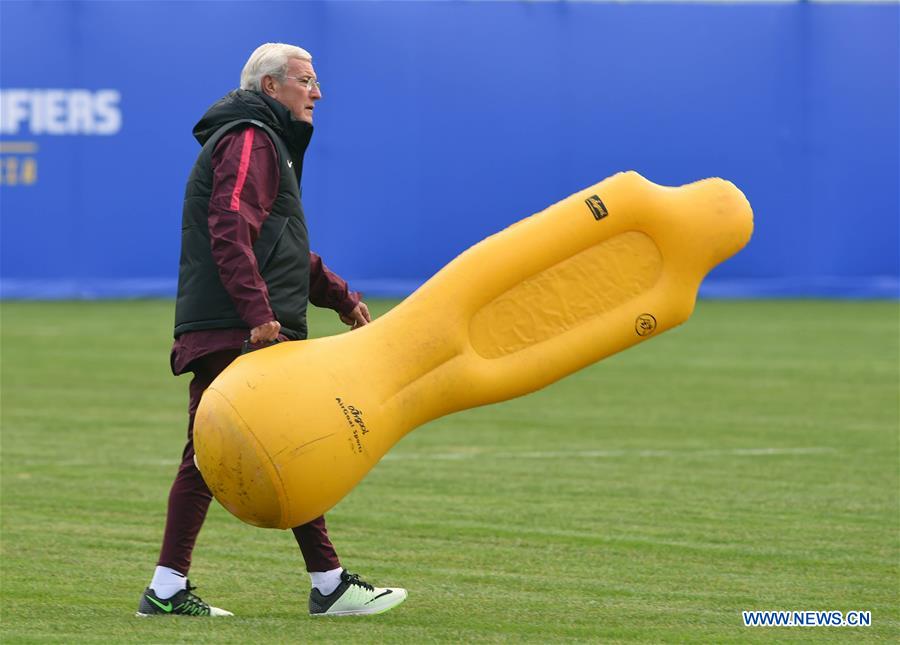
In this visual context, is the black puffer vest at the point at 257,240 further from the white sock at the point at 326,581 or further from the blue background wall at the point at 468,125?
the blue background wall at the point at 468,125

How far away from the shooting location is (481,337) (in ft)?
19.5

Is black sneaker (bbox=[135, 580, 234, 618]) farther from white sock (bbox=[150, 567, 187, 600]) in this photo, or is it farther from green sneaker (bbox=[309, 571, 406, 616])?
green sneaker (bbox=[309, 571, 406, 616])

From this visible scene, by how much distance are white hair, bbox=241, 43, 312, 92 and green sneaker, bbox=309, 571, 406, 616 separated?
1.68 metres

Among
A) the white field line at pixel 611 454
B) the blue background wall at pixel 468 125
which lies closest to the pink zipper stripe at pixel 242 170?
the white field line at pixel 611 454

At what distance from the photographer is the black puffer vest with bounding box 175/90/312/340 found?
233 inches

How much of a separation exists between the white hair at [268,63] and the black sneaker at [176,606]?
5.60 feet

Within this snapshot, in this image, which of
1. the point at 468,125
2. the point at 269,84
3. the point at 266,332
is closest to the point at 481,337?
the point at 266,332

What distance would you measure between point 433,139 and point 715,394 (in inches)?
423

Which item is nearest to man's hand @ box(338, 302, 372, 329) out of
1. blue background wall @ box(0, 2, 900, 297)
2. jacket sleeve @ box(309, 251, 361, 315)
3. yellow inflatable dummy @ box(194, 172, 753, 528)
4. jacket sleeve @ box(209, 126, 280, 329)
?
jacket sleeve @ box(309, 251, 361, 315)

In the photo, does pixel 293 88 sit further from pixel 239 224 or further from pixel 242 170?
pixel 239 224

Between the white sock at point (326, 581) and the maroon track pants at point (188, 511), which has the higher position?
the maroon track pants at point (188, 511)

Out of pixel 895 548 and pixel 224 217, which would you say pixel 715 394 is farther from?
pixel 224 217

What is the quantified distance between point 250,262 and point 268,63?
771 mm

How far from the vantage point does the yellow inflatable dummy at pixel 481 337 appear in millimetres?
5578
